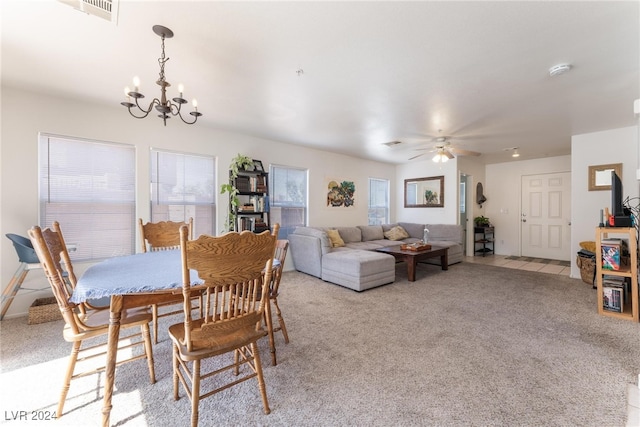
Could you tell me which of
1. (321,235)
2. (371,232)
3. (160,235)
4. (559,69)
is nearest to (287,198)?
(321,235)

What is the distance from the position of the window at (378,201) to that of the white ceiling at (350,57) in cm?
329

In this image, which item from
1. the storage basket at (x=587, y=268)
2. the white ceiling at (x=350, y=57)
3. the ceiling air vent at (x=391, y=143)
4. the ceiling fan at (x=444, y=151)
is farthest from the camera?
the ceiling air vent at (x=391, y=143)

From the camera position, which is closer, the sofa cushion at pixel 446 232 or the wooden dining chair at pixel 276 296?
the wooden dining chair at pixel 276 296

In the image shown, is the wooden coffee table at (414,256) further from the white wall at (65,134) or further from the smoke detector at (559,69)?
the smoke detector at (559,69)

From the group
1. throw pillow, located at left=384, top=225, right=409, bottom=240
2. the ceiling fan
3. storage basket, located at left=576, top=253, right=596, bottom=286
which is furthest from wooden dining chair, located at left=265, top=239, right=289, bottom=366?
storage basket, located at left=576, top=253, right=596, bottom=286

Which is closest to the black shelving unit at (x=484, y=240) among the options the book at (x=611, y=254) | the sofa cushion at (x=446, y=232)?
the sofa cushion at (x=446, y=232)

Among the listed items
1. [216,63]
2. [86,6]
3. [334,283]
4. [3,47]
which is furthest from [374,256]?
[3,47]

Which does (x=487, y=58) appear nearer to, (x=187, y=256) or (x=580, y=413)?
(x=580, y=413)

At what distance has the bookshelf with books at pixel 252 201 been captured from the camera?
13.8ft

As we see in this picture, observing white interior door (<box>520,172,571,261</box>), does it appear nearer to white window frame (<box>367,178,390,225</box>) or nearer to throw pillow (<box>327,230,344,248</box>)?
white window frame (<box>367,178,390,225</box>)

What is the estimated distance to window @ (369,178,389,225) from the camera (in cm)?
688

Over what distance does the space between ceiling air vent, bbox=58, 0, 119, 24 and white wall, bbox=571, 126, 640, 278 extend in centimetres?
614

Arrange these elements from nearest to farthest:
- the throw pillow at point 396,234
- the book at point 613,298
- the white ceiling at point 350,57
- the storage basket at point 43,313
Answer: the white ceiling at point 350,57, the storage basket at point 43,313, the book at point 613,298, the throw pillow at point 396,234

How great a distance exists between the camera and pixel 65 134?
305cm
